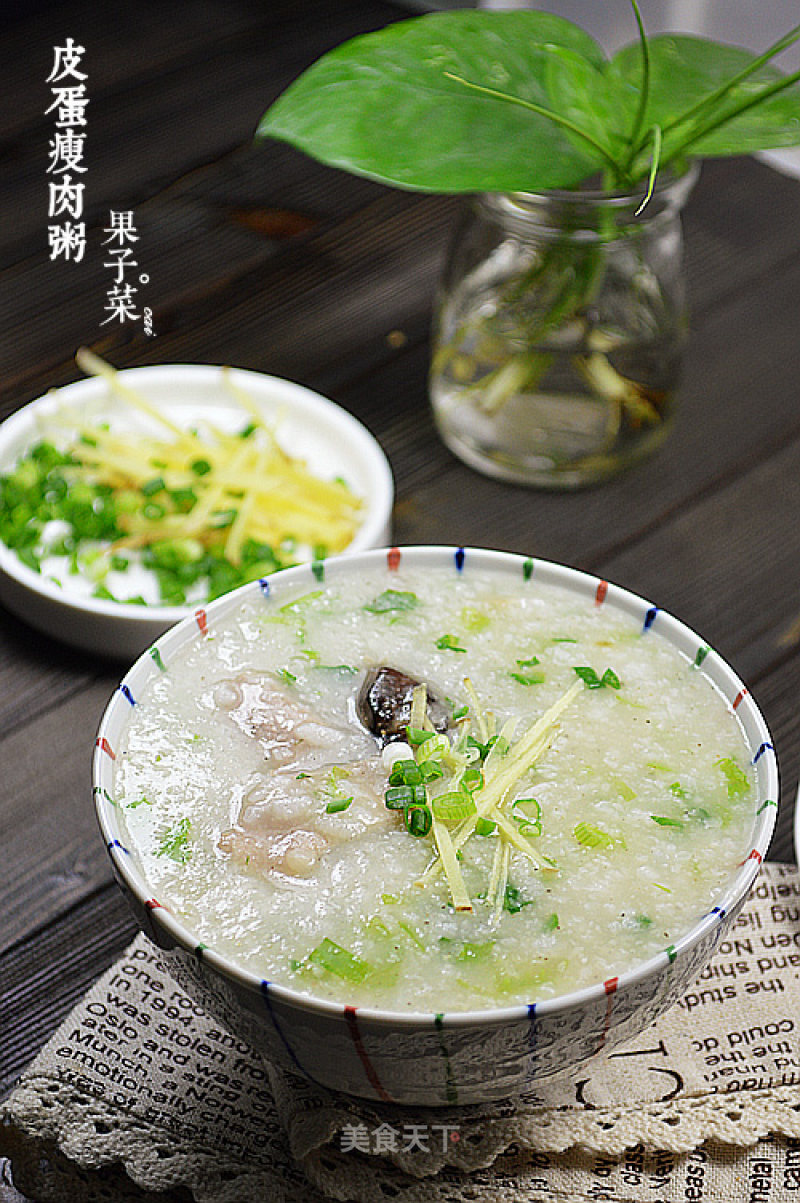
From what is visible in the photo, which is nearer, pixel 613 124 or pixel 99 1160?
pixel 99 1160

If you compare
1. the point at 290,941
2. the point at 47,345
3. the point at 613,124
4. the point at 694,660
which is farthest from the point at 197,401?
the point at 290,941

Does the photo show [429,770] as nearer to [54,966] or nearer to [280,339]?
[54,966]

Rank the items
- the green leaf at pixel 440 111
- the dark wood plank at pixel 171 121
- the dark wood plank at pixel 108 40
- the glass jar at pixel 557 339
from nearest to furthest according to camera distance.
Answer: the green leaf at pixel 440 111, the glass jar at pixel 557 339, the dark wood plank at pixel 171 121, the dark wood plank at pixel 108 40

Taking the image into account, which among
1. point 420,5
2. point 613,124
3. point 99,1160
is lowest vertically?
point 99,1160

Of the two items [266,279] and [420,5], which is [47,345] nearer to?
[266,279]

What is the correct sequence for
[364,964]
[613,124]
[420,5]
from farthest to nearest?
[420,5] < [613,124] < [364,964]

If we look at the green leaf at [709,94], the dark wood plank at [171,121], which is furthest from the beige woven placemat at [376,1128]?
the dark wood plank at [171,121]

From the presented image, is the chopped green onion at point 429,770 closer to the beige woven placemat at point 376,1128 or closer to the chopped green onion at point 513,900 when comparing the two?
the chopped green onion at point 513,900
